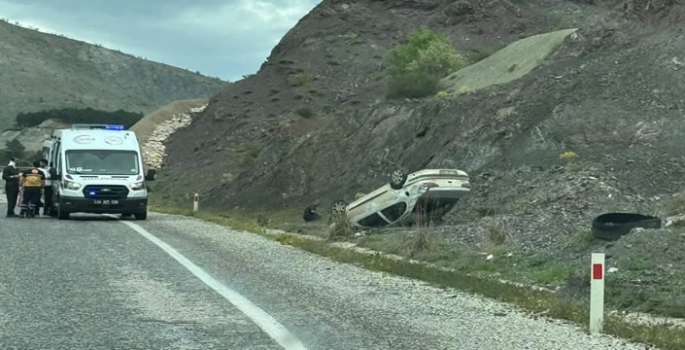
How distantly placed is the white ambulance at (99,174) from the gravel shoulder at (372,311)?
9.99m

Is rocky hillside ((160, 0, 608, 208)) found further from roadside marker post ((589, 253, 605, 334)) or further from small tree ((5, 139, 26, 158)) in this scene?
roadside marker post ((589, 253, 605, 334))

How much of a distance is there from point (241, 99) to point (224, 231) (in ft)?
134

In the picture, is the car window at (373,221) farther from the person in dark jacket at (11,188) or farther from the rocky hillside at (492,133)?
the person in dark jacket at (11,188)

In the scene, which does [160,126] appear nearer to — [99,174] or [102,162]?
[102,162]

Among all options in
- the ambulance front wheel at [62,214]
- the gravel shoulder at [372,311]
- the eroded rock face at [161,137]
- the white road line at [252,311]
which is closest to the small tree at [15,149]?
the eroded rock face at [161,137]

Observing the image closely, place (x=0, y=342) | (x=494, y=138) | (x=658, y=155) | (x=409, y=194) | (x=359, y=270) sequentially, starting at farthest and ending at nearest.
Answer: (x=494, y=138), (x=658, y=155), (x=409, y=194), (x=359, y=270), (x=0, y=342)

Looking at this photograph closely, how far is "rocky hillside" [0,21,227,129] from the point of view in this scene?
114m

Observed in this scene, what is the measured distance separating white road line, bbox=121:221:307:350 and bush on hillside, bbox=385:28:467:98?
34606mm

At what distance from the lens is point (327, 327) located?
9.77 metres

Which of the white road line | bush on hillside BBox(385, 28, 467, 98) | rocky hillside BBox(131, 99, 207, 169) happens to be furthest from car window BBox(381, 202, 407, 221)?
rocky hillside BBox(131, 99, 207, 169)

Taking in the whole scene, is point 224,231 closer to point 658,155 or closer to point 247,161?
point 658,155

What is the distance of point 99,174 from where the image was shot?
Result: 27359 mm

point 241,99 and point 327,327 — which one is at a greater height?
point 241,99

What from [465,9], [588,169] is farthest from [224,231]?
[465,9]
